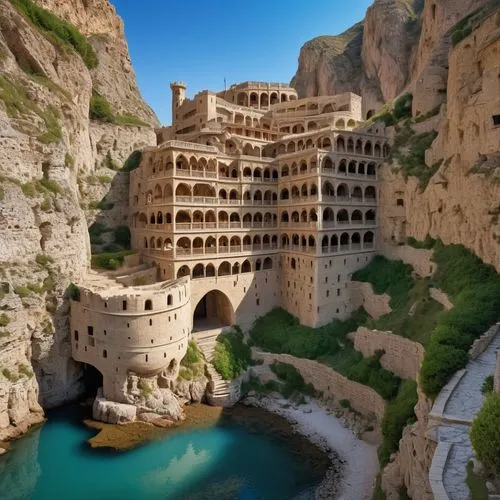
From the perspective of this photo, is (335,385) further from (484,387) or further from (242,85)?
(242,85)

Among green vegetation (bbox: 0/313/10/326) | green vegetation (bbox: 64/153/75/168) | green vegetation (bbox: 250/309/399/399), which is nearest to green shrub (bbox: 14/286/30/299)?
green vegetation (bbox: 0/313/10/326)

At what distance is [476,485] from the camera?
488 inches

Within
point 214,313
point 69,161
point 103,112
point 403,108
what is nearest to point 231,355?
point 214,313

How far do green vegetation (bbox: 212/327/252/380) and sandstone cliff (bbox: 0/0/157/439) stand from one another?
12.2 meters

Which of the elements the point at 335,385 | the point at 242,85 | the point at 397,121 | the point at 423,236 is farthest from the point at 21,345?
the point at 242,85

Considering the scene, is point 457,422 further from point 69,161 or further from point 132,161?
point 132,161

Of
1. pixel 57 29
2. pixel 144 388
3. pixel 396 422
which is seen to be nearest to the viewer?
pixel 396 422

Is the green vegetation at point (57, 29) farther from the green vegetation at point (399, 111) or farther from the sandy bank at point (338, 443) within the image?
the sandy bank at point (338, 443)

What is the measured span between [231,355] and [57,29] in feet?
131

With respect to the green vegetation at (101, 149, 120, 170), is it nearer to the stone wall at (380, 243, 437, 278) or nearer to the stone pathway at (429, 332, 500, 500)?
the stone wall at (380, 243, 437, 278)

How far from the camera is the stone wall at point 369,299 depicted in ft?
129

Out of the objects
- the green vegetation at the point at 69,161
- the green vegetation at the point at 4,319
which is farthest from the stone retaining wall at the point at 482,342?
the green vegetation at the point at 69,161

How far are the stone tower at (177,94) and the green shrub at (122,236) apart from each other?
23514 millimetres

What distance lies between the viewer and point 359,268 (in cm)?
4384
